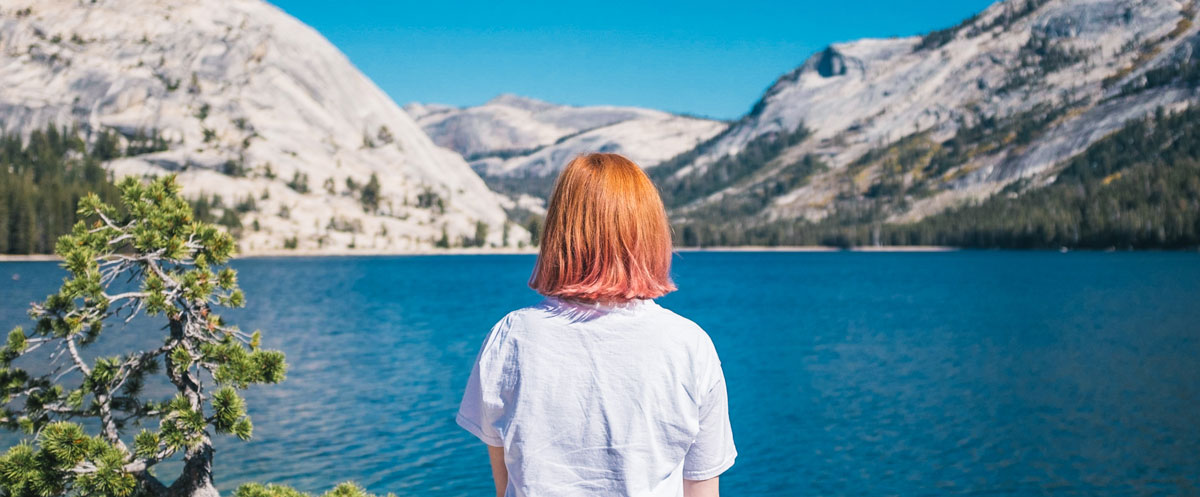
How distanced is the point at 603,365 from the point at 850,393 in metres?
36.1

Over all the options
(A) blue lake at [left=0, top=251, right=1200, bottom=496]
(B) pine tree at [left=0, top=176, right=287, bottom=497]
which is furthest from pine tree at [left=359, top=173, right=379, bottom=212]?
(B) pine tree at [left=0, top=176, right=287, bottom=497]

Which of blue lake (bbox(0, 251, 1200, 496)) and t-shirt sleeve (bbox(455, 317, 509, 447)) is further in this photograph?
blue lake (bbox(0, 251, 1200, 496))

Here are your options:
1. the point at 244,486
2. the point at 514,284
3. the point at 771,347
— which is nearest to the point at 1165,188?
the point at 514,284

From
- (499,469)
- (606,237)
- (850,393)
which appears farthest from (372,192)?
(606,237)

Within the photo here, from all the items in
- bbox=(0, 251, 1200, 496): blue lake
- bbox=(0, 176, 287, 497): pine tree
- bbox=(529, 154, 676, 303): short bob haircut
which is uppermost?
bbox=(529, 154, 676, 303): short bob haircut

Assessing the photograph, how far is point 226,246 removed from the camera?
32.6 feet

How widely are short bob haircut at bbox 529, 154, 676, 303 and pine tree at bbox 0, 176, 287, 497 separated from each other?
6817 millimetres

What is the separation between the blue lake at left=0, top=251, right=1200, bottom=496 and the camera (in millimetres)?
25516

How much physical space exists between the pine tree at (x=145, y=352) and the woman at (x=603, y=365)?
6.60m

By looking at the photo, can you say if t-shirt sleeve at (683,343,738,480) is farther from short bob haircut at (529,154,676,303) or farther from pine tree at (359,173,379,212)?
pine tree at (359,173,379,212)

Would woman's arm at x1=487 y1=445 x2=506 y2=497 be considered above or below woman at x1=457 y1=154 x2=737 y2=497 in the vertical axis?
below

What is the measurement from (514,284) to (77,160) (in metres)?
124

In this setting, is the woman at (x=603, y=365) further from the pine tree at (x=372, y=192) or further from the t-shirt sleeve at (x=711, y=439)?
the pine tree at (x=372, y=192)

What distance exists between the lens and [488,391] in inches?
148
